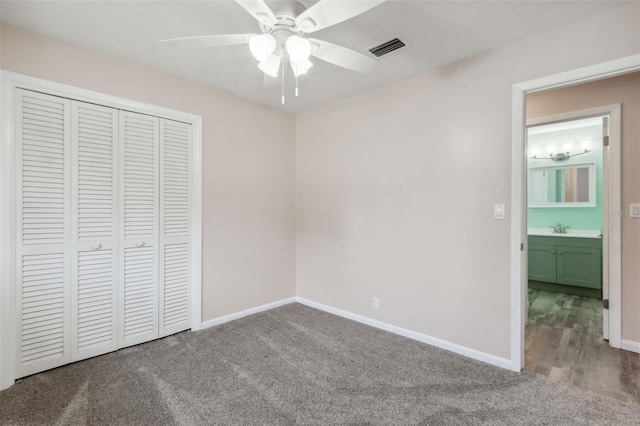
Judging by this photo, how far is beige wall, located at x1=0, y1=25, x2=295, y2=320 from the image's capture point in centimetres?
231

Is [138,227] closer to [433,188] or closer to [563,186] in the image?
[433,188]

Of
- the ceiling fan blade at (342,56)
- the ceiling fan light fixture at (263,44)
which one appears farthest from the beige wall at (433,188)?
the ceiling fan light fixture at (263,44)

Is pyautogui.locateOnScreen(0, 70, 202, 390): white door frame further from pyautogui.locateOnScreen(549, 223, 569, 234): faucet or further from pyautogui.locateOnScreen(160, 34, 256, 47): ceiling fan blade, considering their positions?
pyautogui.locateOnScreen(549, 223, 569, 234): faucet

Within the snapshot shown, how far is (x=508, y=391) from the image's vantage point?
1939 mm

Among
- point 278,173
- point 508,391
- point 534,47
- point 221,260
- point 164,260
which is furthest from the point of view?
point 278,173

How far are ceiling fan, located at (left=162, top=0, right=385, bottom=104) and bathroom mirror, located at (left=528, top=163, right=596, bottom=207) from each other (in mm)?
4467

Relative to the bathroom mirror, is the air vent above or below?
above

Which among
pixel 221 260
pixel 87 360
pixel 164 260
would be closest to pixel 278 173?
pixel 221 260

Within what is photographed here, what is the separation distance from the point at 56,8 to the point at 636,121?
4.39 metres

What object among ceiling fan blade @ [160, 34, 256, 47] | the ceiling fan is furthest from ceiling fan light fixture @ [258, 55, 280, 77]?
ceiling fan blade @ [160, 34, 256, 47]

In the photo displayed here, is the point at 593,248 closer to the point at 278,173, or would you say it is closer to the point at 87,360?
the point at 278,173

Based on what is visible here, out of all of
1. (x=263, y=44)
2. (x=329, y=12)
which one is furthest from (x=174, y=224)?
(x=329, y=12)

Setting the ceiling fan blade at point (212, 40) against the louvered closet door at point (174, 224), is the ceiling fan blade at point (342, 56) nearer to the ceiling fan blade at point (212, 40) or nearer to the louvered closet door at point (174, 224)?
the ceiling fan blade at point (212, 40)

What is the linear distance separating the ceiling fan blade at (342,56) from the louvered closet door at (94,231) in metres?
1.88
